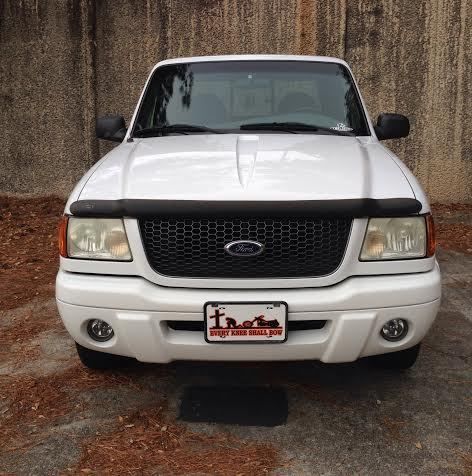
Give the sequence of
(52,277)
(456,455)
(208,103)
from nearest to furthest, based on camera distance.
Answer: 1. (456,455)
2. (208,103)
3. (52,277)

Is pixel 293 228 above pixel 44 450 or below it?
above

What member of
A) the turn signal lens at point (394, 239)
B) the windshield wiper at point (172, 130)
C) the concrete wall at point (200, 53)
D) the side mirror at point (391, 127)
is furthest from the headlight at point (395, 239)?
the concrete wall at point (200, 53)

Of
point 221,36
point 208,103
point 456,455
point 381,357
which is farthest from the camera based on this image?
point 221,36

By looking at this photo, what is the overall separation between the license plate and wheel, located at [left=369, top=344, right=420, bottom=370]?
3.05 feet

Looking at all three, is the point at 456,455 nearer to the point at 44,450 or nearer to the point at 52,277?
the point at 44,450

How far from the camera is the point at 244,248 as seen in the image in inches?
86.5

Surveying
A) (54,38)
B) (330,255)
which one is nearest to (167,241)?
(330,255)

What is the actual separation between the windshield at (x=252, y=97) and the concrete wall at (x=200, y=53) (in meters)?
3.93

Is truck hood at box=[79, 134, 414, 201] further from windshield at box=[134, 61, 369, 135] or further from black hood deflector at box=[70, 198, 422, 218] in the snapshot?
windshield at box=[134, 61, 369, 135]

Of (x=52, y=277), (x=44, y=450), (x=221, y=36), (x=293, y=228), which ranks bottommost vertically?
(x=52, y=277)

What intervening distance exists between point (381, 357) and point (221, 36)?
18.7 ft

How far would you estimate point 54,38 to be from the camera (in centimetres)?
745

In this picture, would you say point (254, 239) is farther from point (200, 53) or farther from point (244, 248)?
point (200, 53)

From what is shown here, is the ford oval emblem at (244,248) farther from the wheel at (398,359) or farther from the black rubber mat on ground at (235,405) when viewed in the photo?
the wheel at (398,359)
